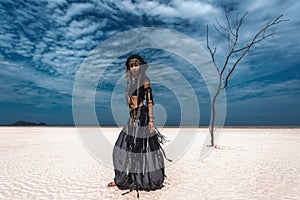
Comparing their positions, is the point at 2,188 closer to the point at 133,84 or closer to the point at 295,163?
the point at 133,84

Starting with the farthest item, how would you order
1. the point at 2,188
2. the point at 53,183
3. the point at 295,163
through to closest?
the point at 295,163 → the point at 53,183 → the point at 2,188

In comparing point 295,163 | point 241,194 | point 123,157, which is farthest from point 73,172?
point 295,163

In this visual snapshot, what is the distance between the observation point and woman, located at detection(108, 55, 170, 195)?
4.21 m

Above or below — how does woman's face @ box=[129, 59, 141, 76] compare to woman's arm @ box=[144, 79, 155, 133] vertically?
above

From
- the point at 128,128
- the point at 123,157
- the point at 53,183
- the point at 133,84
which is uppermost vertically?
the point at 133,84

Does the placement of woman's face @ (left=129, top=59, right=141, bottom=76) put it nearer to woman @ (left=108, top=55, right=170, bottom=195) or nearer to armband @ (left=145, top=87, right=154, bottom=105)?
woman @ (left=108, top=55, right=170, bottom=195)

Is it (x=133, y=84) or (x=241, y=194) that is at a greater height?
(x=133, y=84)

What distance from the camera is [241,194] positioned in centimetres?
414

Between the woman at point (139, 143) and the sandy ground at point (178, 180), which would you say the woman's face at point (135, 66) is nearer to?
the woman at point (139, 143)

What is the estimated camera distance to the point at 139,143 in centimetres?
426

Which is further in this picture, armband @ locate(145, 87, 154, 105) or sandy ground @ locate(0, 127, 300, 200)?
armband @ locate(145, 87, 154, 105)

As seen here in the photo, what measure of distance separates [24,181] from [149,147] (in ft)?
10.8

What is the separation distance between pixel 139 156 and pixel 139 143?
25cm

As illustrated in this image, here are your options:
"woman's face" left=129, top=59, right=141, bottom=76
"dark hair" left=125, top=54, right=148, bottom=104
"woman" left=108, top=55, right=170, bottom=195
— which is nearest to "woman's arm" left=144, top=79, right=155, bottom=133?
"woman" left=108, top=55, right=170, bottom=195
